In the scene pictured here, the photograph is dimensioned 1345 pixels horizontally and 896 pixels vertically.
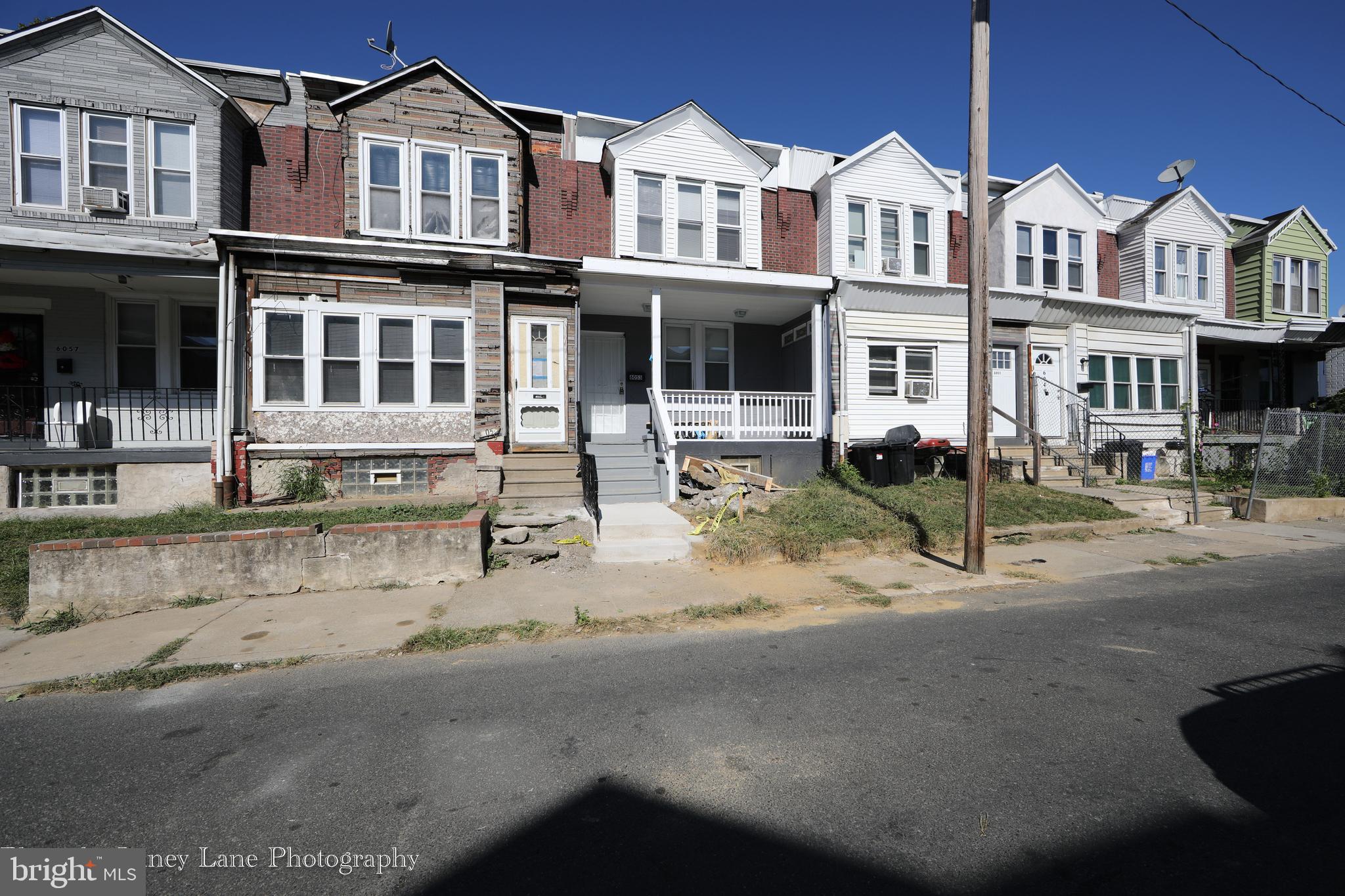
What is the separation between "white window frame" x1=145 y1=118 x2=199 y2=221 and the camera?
413 inches

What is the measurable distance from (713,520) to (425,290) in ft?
22.9

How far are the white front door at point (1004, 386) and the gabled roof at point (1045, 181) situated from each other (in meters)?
3.97

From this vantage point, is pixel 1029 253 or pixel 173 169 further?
pixel 1029 253

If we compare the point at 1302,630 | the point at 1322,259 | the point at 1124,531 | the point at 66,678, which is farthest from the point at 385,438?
the point at 1322,259

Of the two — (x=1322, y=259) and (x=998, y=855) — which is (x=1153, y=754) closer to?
(x=998, y=855)

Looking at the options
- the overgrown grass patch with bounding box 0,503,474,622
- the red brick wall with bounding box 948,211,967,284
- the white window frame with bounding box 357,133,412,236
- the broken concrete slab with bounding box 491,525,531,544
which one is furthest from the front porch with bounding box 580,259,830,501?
the red brick wall with bounding box 948,211,967,284

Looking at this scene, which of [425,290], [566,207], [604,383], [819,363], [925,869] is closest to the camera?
[925,869]

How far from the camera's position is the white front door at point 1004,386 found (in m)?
15.3

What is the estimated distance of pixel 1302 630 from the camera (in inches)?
202

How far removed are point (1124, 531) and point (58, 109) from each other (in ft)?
64.7

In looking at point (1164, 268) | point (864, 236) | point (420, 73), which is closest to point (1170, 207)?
point (1164, 268)

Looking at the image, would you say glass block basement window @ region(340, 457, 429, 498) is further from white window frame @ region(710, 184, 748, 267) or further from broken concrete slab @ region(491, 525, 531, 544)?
white window frame @ region(710, 184, 748, 267)

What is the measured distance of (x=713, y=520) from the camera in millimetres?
8984

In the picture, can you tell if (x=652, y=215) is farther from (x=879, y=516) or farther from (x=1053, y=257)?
(x=1053, y=257)
